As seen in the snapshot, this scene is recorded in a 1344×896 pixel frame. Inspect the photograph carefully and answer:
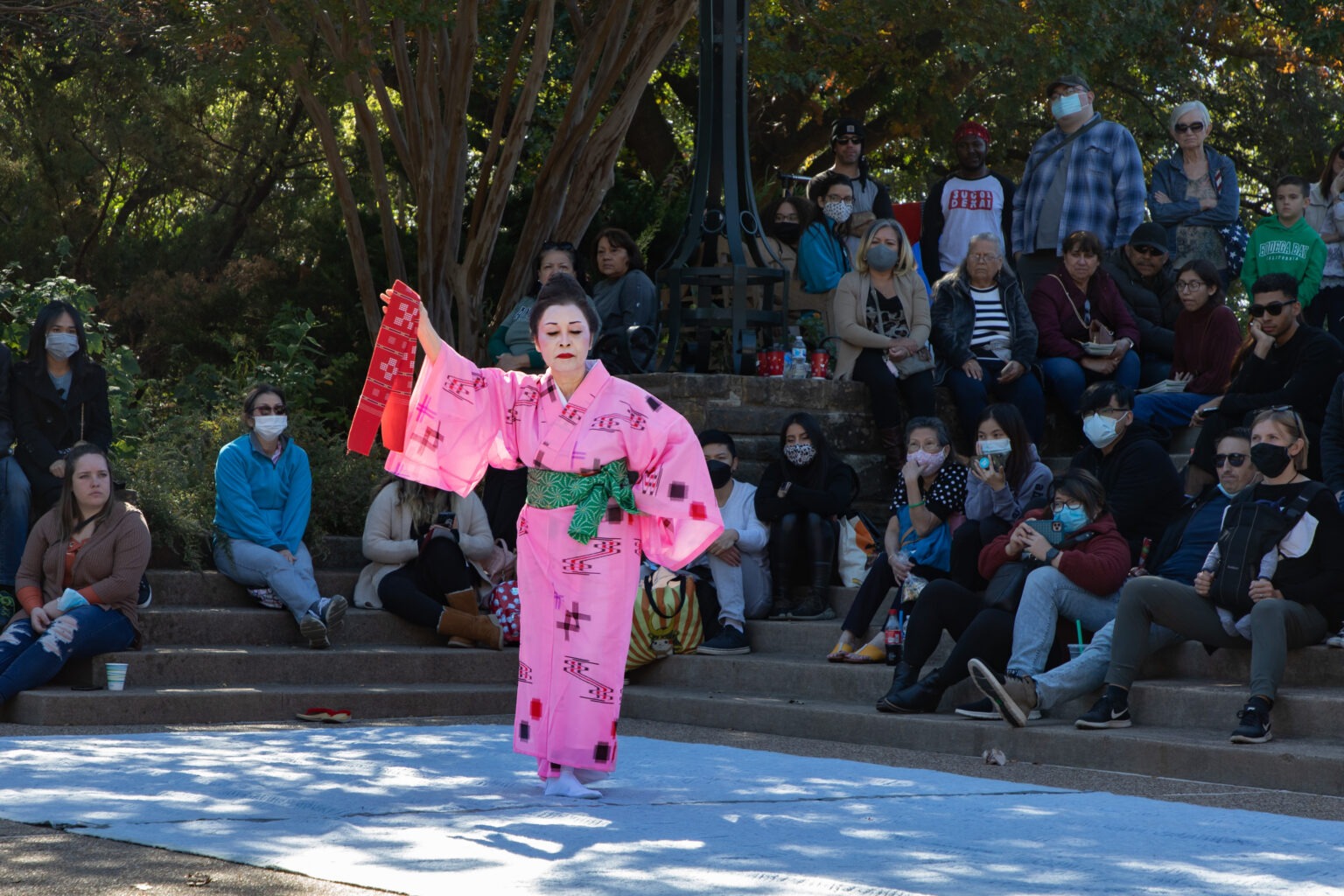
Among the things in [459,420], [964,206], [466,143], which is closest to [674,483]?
[459,420]

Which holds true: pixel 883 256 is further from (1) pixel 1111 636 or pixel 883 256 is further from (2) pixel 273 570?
(2) pixel 273 570

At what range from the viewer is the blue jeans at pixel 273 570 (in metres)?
8.95

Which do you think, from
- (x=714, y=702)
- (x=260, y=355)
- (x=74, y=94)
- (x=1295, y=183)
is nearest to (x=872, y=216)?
(x=1295, y=183)

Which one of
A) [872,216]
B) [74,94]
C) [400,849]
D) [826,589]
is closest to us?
[400,849]

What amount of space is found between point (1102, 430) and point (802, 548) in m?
1.81

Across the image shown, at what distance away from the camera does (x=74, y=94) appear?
16906mm

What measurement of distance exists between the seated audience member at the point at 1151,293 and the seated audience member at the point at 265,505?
5.00 meters

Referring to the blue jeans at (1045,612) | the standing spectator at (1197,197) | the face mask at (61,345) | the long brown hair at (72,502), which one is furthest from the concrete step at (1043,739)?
the standing spectator at (1197,197)

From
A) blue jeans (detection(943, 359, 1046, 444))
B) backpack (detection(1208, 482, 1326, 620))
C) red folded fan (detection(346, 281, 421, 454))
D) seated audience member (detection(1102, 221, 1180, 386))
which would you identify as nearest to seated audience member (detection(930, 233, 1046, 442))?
blue jeans (detection(943, 359, 1046, 444))

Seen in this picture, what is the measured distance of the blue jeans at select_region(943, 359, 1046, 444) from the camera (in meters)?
9.65

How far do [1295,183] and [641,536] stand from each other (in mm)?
5697

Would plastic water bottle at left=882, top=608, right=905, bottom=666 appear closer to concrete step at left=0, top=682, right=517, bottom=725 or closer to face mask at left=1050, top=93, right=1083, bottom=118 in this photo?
concrete step at left=0, top=682, right=517, bottom=725

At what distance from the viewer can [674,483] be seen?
5598 mm

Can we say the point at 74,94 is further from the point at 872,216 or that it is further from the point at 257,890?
the point at 257,890
